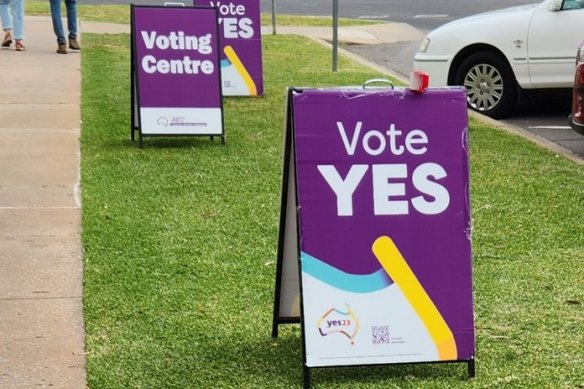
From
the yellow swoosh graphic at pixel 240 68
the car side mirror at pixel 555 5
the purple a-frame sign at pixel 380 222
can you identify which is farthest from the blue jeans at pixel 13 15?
the purple a-frame sign at pixel 380 222

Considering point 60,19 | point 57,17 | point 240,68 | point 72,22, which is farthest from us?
point 72,22

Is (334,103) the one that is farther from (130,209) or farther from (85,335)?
(130,209)

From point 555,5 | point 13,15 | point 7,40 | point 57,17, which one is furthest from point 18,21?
point 555,5

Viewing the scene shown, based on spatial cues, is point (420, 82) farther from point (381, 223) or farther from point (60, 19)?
point (60, 19)

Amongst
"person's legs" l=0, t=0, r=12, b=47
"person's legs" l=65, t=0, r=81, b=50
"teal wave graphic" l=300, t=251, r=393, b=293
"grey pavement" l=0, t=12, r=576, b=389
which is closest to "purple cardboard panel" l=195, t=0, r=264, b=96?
"grey pavement" l=0, t=12, r=576, b=389

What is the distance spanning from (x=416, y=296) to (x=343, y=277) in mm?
317

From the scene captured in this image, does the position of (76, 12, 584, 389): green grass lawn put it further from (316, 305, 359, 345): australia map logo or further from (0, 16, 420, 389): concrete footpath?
(316, 305, 359, 345): australia map logo

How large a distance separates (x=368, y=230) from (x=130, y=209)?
10.7ft

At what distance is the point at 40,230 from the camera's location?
23.5 feet

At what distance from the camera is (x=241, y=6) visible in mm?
13008

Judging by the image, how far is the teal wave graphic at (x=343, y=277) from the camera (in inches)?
182

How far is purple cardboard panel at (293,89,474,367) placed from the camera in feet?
15.1

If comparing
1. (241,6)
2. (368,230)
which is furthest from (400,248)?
(241,6)

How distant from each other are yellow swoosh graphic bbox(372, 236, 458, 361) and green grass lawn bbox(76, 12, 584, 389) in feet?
0.53
